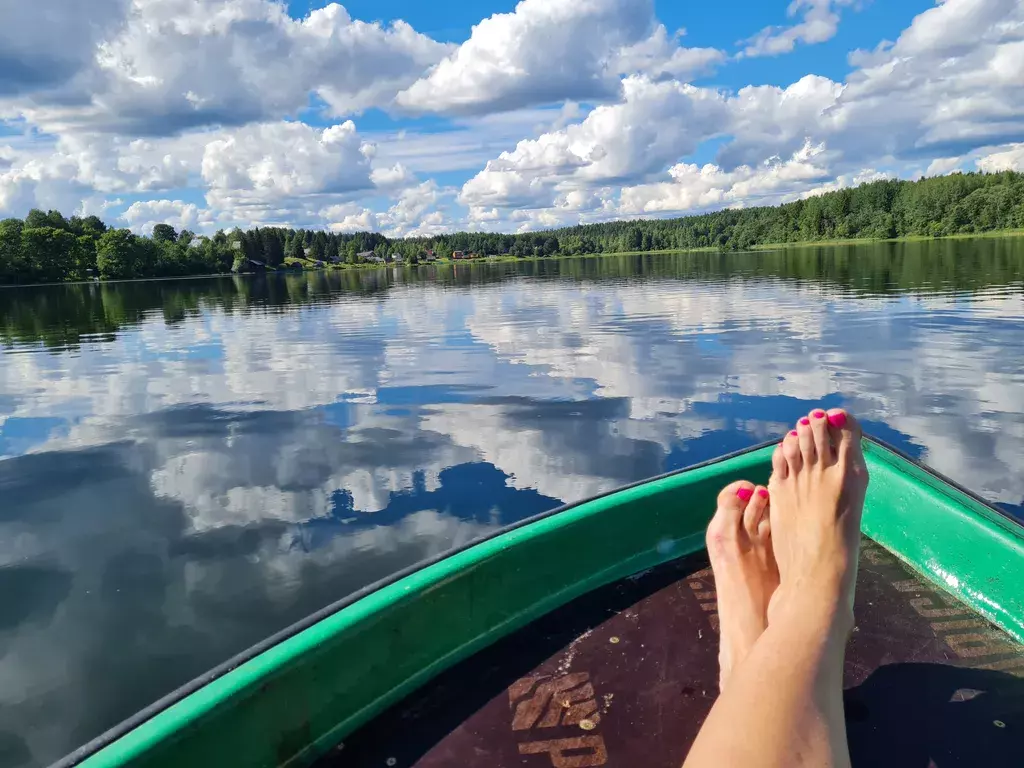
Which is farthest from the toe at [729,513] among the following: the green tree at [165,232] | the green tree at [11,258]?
the green tree at [165,232]

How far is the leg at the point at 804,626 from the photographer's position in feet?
5.25

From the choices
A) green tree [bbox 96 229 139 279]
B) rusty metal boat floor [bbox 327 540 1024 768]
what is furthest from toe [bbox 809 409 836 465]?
green tree [bbox 96 229 139 279]

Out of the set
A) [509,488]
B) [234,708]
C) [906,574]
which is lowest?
[509,488]

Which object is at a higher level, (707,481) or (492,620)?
(707,481)

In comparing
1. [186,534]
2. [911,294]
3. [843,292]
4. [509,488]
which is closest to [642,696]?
[509,488]

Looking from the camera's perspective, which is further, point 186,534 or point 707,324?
point 707,324

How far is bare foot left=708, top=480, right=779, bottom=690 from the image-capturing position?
2283 mm

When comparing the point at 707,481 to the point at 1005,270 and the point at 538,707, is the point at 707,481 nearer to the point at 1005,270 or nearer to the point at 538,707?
the point at 538,707

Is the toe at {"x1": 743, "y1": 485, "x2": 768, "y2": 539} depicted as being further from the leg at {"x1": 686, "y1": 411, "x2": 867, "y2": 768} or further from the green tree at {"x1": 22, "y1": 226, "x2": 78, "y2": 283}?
the green tree at {"x1": 22, "y1": 226, "x2": 78, "y2": 283}

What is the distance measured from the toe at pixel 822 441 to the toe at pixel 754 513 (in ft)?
0.95

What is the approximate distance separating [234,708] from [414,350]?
549 inches

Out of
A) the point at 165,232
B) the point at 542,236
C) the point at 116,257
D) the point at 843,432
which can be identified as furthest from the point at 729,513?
the point at 542,236

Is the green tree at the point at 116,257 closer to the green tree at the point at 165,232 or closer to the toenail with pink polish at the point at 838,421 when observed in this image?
the green tree at the point at 165,232

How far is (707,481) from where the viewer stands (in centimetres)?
349
